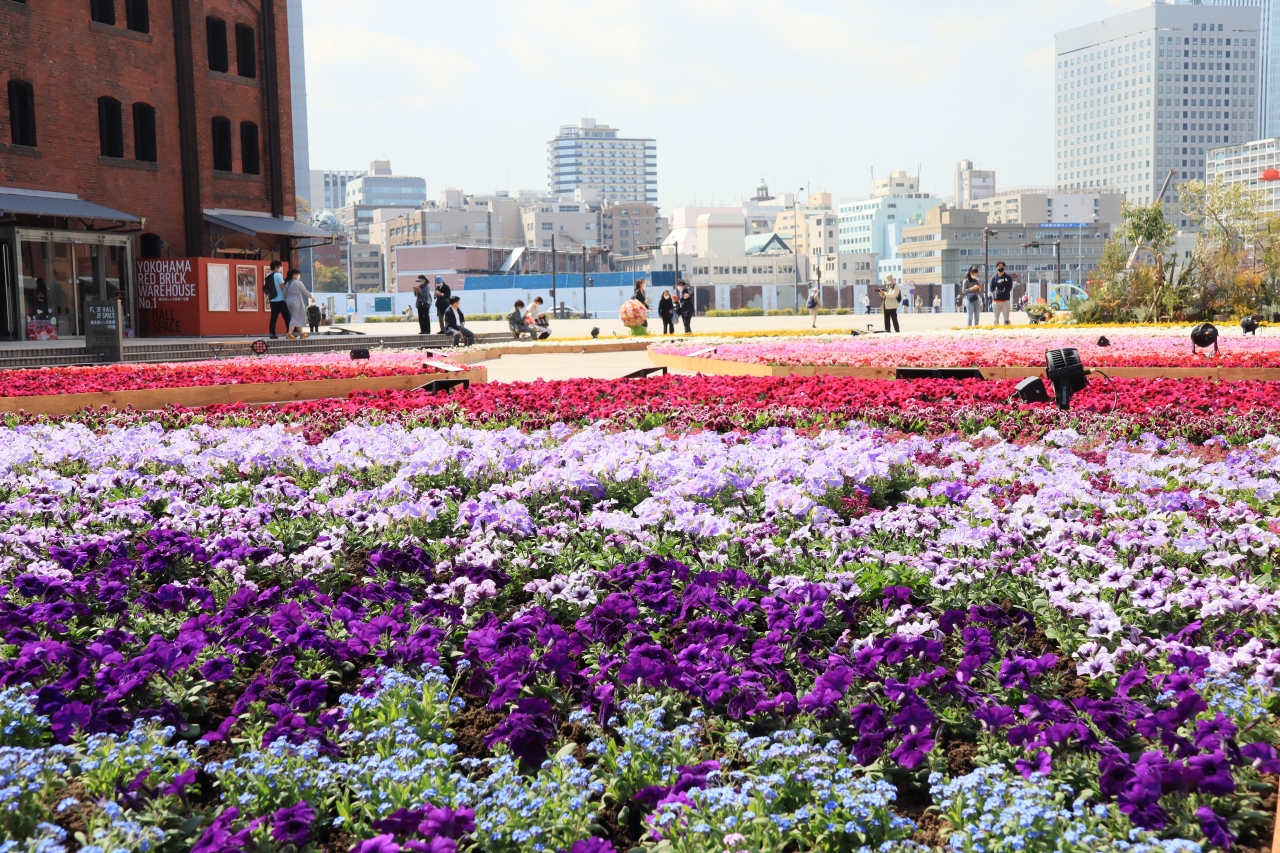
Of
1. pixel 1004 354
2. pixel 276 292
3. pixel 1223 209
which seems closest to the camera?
pixel 1004 354

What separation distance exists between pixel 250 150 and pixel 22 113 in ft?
26.7

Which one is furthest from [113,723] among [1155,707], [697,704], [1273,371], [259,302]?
[259,302]

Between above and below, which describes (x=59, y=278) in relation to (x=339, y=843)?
above

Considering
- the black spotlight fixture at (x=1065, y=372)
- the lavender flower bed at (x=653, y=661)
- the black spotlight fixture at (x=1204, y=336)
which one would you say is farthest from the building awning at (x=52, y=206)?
the black spotlight fixture at (x=1065, y=372)

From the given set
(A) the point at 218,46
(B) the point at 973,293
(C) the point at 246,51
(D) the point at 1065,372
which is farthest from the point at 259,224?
(D) the point at 1065,372

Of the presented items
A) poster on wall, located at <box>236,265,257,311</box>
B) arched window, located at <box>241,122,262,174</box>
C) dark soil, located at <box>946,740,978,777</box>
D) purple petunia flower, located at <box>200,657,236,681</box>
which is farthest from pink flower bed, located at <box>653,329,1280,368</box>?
arched window, located at <box>241,122,262,174</box>

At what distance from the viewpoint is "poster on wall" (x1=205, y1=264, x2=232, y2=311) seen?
31844 mm

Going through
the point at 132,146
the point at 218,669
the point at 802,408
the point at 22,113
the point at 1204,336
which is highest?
the point at 22,113

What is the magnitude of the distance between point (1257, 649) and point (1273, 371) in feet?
32.8

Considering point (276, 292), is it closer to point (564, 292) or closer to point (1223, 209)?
point (1223, 209)

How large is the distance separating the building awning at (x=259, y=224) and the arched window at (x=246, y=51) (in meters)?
4.50

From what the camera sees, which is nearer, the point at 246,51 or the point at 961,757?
the point at 961,757

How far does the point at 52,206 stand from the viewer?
27.9 meters

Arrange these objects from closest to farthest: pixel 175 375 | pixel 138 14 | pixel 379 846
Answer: pixel 379 846, pixel 175 375, pixel 138 14
